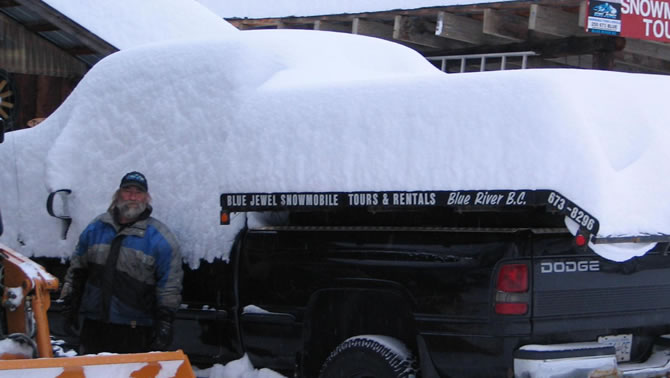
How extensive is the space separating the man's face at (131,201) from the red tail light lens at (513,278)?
2.28 m

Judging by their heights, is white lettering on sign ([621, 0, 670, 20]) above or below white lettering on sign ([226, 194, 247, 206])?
above

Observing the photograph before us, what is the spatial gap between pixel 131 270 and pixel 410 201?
1952 mm

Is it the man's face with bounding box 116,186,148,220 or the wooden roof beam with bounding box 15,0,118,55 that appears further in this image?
the wooden roof beam with bounding box 15,0,118,55

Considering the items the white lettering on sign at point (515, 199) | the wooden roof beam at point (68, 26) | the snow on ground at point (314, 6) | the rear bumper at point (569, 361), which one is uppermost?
the snow on ground at point (314, 6)

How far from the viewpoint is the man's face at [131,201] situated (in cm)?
557

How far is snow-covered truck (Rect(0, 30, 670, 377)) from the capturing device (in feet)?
14.2

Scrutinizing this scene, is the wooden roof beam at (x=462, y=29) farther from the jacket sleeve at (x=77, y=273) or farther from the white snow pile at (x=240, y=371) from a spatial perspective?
the white snow pile at (x=240, y=371)

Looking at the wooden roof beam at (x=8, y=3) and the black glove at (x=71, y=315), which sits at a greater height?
the wooden roof beam at (x=8, y=3)

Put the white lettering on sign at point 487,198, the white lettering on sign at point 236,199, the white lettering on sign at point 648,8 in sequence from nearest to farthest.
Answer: the white lettering on sign at point 487,198, the white lettering on sign at point 236,199, the white lettering on sign at point 648,8

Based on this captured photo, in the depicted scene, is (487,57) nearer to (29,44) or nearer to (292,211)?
(29,44)

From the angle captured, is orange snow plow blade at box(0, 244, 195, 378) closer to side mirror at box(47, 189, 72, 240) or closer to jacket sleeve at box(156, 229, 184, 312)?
jacket sleeve at box(156, 229, 184, 312)

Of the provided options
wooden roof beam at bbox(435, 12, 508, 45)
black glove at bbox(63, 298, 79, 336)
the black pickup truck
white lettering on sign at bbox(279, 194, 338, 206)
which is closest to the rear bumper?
the black pickup truck

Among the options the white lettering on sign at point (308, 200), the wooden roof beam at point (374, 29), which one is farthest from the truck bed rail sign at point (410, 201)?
the wooden roof beam at point (374, 29)

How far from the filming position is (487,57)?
12.6 metres
